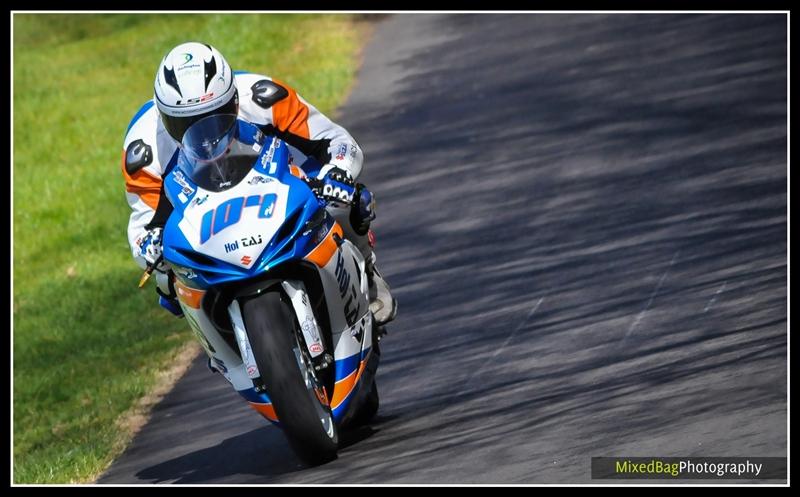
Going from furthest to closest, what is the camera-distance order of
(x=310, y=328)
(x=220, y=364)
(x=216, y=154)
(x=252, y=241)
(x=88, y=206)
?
(x=88, y=206)
(x=220, y=364)
(x=216, y=154)
(x=310, y=328)
(x=252, y=241)

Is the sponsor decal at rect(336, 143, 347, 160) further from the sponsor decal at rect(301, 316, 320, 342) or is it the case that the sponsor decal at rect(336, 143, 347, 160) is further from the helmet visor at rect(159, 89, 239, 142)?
the sponsor decal at rect(301, 316, 320, 342)

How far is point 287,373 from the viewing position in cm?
734

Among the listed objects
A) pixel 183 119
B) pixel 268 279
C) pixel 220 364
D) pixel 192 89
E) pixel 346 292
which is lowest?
pixel 220 364

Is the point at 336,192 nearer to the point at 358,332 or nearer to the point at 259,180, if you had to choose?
the point at 259,180

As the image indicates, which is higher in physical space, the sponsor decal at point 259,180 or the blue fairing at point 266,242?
the sponsor decal at point 259,180

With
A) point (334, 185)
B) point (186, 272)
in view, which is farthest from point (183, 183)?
point (334, 185)

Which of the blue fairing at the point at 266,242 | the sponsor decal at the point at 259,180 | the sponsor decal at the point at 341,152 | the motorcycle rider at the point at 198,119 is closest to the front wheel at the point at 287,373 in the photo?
the blue fairing at the point at 266,242

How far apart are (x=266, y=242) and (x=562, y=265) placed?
4952 mm

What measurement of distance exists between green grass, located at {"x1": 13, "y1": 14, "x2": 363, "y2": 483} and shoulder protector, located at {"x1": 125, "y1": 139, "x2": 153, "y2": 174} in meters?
2.05

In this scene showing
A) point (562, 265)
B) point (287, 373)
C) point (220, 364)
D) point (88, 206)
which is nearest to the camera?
point (287, 373)

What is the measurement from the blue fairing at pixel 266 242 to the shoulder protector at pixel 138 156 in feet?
0.93

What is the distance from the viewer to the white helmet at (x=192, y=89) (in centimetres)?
776

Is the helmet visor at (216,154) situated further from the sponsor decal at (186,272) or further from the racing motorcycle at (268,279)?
the sponsor decal at (186,272)
